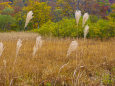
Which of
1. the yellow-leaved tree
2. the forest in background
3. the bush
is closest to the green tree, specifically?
the forest in background

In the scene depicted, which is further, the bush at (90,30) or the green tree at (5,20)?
the green tree at (5,20)

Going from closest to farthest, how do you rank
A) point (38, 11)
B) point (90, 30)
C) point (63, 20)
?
point (90, 30), point (63, 20), point (38, 11)

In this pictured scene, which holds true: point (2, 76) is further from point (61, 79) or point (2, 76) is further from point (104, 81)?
point (104, 81)

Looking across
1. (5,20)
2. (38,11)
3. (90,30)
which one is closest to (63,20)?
(90,30)

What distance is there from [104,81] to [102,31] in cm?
759

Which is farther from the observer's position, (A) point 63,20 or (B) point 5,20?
(B) point 5,20

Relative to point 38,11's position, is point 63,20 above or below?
below

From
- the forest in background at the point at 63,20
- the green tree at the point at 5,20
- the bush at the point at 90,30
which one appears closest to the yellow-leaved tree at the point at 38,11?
the forest in background at the point at 63,20

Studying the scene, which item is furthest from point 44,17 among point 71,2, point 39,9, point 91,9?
point 91,9

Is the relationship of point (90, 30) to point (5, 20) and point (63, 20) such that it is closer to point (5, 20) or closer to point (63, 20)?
point (63, 20)

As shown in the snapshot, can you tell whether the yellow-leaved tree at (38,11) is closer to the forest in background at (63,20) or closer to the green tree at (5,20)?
the forest in background at (63,20)

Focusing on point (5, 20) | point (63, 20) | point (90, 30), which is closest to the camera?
point (90, 30)

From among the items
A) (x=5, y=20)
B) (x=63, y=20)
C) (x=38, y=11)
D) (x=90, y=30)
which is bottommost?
(x=5, y=20)

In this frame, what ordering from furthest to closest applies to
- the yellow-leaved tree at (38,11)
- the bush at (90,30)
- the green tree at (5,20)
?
the green tree at (5,20)
the yellow-leaved tree at (38,11)
the bush at (90,30)
